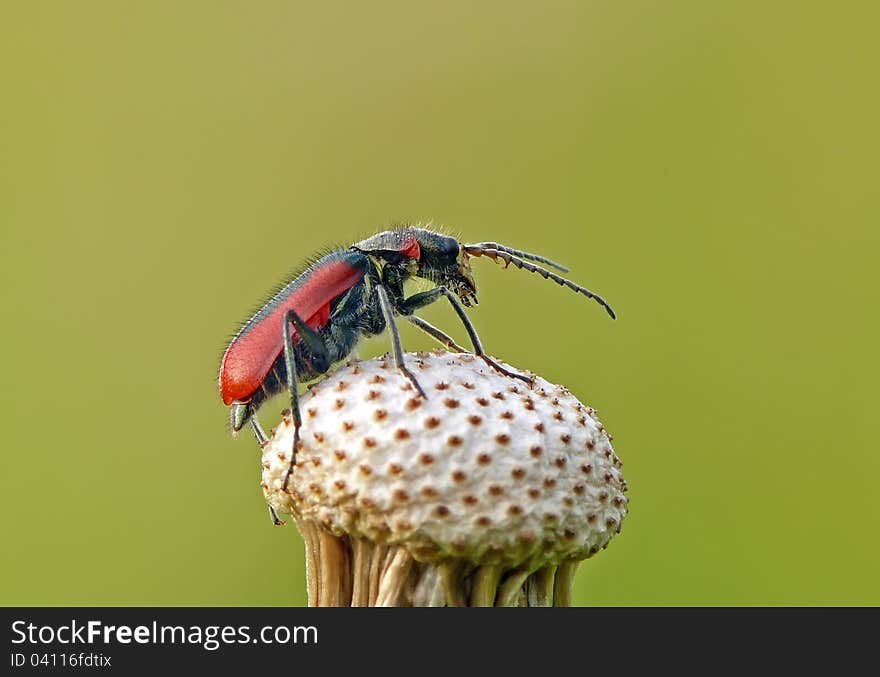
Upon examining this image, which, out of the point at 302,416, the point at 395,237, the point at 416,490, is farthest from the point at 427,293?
the point at 416,490

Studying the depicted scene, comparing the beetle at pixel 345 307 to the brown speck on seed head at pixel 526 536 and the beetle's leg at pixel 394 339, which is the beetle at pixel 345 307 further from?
the brown speck on seed head at pixel 526 536

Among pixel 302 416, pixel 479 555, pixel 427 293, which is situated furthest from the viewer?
pixel 427 293

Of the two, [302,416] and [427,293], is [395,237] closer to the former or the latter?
[427,293]

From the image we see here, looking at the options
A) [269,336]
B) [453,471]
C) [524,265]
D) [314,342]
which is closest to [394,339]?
[314,342]

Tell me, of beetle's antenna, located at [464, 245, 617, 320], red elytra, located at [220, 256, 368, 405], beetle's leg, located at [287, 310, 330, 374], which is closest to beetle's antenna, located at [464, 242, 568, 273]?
beetle's antenna, located at [464, 245, 617, 320]

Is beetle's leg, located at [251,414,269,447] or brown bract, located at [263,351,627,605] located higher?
beetle's leg, located at [251,414,269,447]

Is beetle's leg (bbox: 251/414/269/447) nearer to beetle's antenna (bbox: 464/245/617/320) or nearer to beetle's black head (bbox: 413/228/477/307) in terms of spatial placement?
beetle's black head (bbox: 413/228/477/307)

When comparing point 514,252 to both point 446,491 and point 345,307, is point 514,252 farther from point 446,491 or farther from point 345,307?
point 446,491

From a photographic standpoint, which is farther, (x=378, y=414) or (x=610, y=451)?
(x=610, y=451)
